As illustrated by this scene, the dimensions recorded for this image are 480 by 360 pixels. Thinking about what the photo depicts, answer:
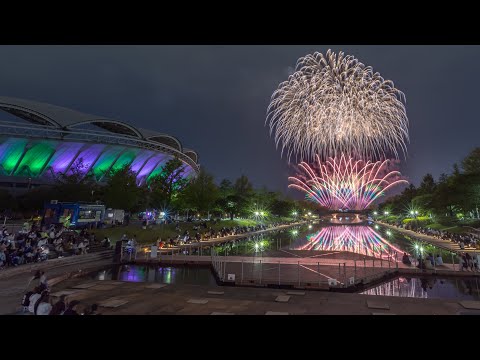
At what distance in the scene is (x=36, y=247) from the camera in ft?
71.4

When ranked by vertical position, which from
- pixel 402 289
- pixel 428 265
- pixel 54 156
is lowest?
pixel 402 289

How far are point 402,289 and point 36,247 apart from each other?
25.1m

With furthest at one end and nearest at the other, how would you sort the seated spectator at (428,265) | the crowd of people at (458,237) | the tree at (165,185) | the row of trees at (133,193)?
1. the tree at (165,185)
2. the row of trees at (133,193)
3. the crowd of people at (458,237)
4. the seated spectator at (428,265)

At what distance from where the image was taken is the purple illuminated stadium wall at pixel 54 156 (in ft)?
230

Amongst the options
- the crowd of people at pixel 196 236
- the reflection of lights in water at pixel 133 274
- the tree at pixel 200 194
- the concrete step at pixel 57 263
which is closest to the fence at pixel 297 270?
the reflection of lights in water at pixel 133 274

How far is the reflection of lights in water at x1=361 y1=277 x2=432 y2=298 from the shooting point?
15.0 meters

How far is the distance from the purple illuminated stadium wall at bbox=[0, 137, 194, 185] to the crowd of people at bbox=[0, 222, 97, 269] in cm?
5631

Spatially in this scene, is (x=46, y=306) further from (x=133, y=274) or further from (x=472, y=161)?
(x=472, y=161)

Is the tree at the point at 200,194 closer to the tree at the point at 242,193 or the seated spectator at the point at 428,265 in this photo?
Result: the tree at the point at 242,193

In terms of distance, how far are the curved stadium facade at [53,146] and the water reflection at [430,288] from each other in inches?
2837

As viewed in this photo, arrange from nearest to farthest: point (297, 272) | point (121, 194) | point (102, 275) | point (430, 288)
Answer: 1. point (430, 288)
2. point (297, 272)
3. point (102, 275)
4. point (121, 194)

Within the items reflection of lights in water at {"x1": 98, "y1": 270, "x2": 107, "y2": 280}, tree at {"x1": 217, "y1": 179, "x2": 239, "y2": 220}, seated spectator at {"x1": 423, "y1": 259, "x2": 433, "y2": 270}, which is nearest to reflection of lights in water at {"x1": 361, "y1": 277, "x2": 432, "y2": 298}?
seated spectator at {"x1": 423, "y1": 259, "x2": 433, "y2": 270}

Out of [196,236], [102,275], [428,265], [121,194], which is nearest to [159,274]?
[102,275]
